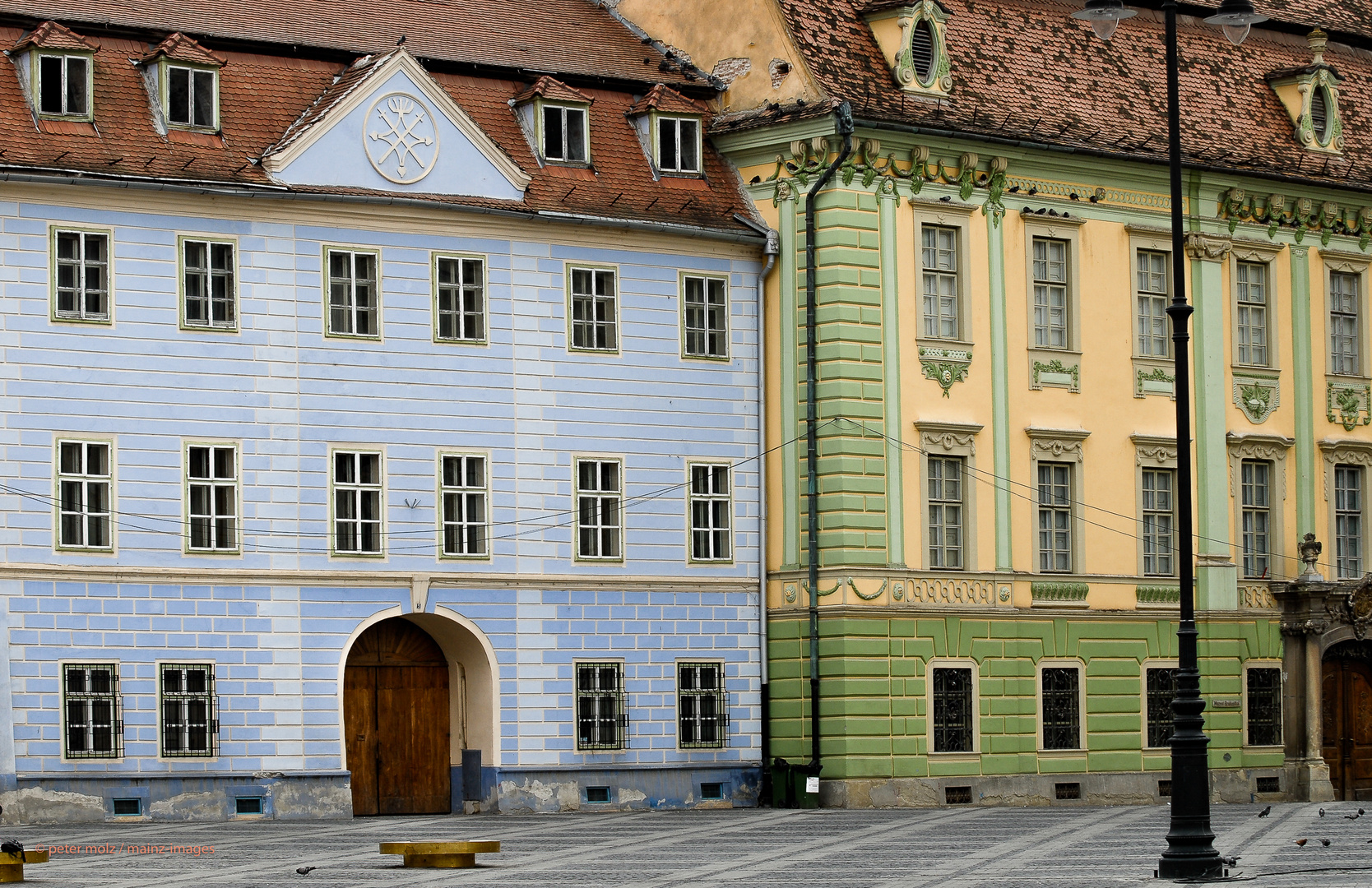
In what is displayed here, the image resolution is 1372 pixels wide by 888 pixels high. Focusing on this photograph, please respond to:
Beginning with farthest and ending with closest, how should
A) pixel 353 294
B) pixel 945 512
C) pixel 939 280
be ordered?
pixel 939 280, pixel 945 512, pixel 353 294

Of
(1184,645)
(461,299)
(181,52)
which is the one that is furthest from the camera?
(461,299)

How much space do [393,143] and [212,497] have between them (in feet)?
20.7

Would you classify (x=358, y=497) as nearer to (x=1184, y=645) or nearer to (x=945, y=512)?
(x=945, y=512)

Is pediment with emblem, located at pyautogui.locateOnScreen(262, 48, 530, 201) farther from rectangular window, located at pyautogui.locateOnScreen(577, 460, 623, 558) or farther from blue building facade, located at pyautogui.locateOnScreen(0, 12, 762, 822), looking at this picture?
rectangular window, located at pyautogui.locateOnScreen(577, 460, 623, 558)

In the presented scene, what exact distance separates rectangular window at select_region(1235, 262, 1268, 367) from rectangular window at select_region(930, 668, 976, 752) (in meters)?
9.17

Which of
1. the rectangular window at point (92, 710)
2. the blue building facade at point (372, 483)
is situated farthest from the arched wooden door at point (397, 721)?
the rectangular window at point (92, 710)

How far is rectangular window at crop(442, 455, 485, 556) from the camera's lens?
4106cm

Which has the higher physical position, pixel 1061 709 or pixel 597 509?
pixel 597 509

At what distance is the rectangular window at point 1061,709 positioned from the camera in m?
45.3

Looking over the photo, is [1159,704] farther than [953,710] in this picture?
Yes

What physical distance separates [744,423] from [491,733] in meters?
6.88

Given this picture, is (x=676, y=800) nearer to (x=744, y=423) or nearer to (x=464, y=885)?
(x=744, y=423)

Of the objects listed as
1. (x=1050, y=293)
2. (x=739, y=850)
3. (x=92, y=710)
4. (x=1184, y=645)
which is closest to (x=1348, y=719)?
(x=1050, y=293)

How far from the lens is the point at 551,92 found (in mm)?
42844
